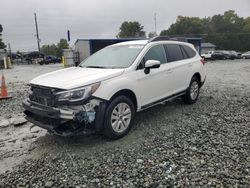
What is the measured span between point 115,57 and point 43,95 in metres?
1.80

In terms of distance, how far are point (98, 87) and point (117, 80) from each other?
0.43m

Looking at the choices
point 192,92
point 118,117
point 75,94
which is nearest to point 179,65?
point 192,92

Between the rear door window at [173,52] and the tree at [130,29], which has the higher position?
the tree at [130,29]

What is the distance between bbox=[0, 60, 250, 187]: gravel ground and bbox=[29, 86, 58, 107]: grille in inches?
31.8

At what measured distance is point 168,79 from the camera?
5602mm

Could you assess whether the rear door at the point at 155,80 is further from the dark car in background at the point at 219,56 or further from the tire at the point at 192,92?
the dark car in background at the point at 219,56

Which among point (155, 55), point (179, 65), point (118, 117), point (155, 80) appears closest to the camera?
point (118, 117)

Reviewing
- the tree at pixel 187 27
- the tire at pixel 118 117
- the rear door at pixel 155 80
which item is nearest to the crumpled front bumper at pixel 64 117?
the tire at pixel 118 117

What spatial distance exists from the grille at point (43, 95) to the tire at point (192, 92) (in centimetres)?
381

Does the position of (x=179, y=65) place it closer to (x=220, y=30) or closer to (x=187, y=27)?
(x=187, y=27)

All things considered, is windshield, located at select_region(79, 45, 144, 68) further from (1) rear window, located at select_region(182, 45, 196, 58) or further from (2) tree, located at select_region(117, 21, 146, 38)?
(2) tree, located at select_region(117, 21, 146, 38)

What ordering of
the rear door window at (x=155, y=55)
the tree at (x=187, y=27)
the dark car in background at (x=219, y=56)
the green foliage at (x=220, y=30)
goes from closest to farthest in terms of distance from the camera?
the rear door window at (x=155, y=55)
the dark car in background at (x=219, y=56)
the green foliage at (x=220, y=30)
the tree at (x=187, y=27)

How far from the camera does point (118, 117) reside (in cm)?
442

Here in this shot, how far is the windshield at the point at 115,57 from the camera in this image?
4964 mm
